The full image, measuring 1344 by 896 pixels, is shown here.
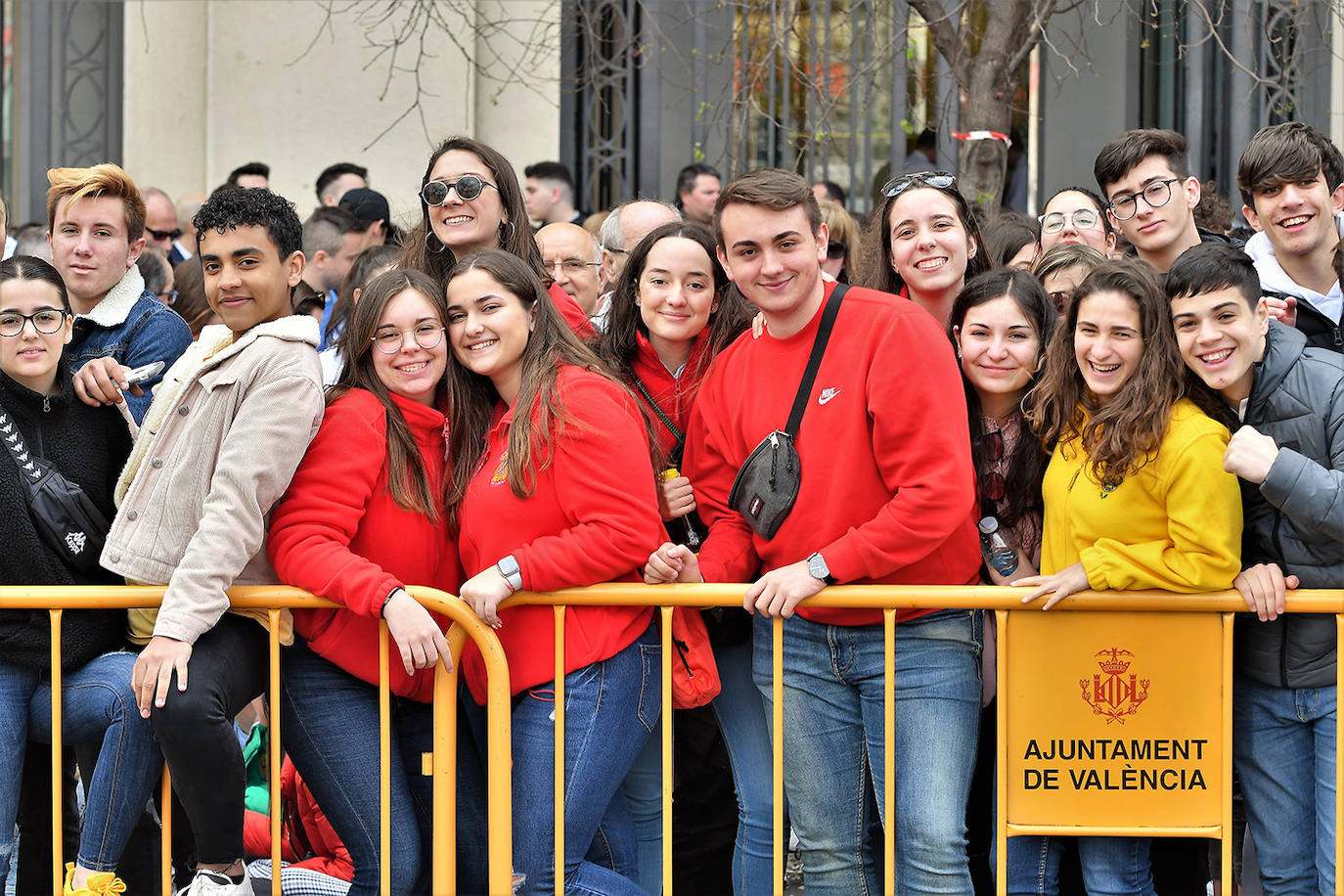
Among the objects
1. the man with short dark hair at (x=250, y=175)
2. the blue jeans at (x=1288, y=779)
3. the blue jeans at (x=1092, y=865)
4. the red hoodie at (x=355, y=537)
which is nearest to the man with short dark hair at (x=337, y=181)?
the man with short dark hair at (x=250, y=175)

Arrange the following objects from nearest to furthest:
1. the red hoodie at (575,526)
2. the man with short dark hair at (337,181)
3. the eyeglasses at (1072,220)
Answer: the red hoodie at (575,526), the eyeglasses at (1072,220), the man with short dark hair at (337,181)

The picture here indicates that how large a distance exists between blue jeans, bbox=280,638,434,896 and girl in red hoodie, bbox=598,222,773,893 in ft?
2.28

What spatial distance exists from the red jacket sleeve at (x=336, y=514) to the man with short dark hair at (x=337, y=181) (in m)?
4.91

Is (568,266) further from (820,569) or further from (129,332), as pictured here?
(820,569)

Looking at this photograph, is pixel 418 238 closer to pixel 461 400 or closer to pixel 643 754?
pixel 461 400

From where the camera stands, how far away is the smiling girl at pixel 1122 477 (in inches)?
144

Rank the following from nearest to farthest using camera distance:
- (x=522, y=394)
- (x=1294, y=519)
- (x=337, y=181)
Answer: (x=1294, y=519) < (x=522, y=394) < (x=337, y=181)

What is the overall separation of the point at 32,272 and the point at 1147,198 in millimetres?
3377

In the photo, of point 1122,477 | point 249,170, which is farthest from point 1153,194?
point 249,170

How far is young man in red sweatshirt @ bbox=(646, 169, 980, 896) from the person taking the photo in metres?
3.68

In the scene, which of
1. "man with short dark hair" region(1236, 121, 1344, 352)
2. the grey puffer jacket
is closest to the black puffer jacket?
the grey puffer jacket

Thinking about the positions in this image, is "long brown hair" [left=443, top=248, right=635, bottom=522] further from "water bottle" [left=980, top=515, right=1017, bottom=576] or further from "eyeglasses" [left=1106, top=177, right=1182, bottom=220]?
"eyeglasses" [left=1106, top=177, right=1182, bottom=220]

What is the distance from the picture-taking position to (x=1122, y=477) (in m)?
3.71

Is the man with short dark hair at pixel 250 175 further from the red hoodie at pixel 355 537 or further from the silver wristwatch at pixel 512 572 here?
the silver wristwatch at pixel 512 572
